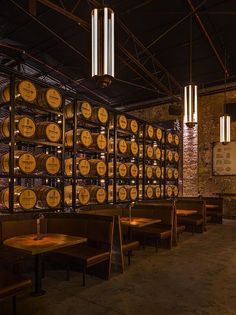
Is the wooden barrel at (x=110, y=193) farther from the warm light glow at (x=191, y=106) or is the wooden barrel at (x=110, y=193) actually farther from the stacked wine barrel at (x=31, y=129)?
the warm light glow at (x=191, y=106)

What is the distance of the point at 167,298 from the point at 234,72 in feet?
26.0

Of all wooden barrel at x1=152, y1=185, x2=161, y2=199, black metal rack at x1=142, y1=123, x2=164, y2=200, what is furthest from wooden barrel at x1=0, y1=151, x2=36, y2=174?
wooden barrel at x1=152, y1=185, x2=161, y2=199

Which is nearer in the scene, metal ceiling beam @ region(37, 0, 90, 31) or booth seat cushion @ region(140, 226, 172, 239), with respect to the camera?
metal ceiling beam @ region(37, 0, 90, 31)

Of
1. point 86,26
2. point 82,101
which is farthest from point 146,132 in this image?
point 86,26

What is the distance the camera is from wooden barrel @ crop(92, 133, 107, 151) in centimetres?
601

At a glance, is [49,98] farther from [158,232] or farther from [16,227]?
[158,232]

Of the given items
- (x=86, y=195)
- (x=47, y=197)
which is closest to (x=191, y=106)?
(x=86, y=195)

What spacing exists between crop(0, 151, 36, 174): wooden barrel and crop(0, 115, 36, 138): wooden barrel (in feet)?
0.99

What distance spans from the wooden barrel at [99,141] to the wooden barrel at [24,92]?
166 centimetres

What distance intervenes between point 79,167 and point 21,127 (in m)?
1.55

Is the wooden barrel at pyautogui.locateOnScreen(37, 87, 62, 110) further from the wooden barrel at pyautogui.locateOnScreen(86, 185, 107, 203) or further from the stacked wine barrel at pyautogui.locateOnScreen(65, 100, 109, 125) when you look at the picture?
the wooden barrel at pyautogui.locateOnScreen(86, 185, 107, 203)

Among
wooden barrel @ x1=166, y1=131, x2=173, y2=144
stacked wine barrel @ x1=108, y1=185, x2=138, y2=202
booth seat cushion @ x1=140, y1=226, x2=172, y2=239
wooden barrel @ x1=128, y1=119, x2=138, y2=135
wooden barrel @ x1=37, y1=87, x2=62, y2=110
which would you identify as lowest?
booth seat cushion @ x1=140, y1=226, x2=172, y2=239

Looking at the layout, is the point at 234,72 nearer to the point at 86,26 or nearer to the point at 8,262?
the point at 86,26

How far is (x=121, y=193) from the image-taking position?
682 cm
